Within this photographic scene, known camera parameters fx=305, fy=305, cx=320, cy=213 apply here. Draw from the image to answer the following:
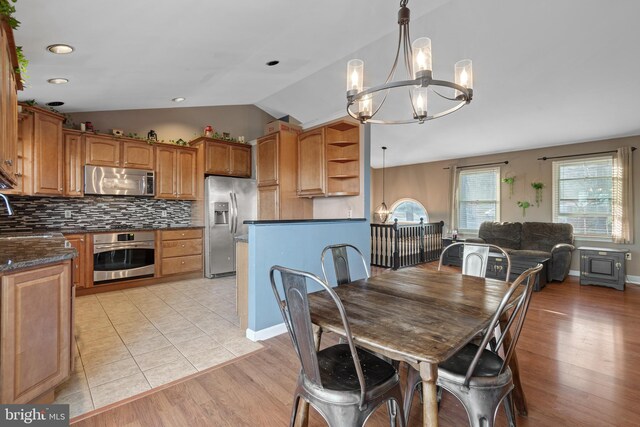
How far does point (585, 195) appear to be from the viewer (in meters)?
5.45

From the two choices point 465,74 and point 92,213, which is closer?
point 465,74

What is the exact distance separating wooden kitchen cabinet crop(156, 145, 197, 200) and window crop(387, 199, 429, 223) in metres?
5.58

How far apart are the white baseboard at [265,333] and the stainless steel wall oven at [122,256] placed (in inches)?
106

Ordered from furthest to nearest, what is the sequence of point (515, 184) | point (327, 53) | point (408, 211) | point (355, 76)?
point (408, 211)
point (515, 184)
point (327, 53)
point (355, 76)

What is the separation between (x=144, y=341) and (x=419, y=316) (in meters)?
2.52

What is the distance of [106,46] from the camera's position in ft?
8.18

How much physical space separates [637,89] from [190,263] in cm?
669

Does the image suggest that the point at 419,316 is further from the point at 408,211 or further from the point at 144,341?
the point at 408,211

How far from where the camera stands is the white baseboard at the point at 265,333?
9.10 feet

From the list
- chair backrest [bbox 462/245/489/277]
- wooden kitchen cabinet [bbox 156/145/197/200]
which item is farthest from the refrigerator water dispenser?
chair backrest [bbox 462/245/489/277]

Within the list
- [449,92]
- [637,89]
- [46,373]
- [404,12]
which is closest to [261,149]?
[449,92]

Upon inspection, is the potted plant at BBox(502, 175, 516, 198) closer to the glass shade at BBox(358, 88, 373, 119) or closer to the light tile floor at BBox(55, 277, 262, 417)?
the glass shade at BBox(358, 88, 373, 119)

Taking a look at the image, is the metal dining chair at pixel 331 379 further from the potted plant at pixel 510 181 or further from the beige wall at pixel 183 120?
the potted plant at pixel 510 181

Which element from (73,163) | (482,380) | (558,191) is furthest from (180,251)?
(558,191)
